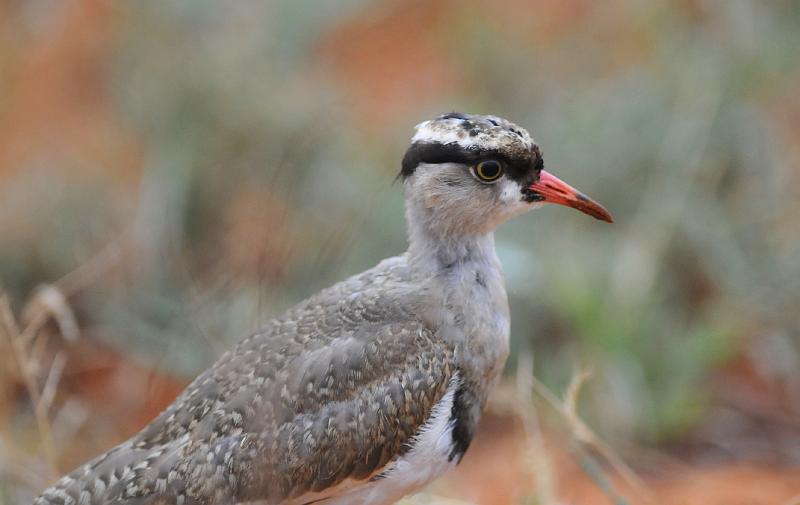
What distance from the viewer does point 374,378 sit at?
3.91 metres

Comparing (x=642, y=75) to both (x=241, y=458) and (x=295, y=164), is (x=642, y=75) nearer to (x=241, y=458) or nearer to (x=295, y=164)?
(x=295, y=164)

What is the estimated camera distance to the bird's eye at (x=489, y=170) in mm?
4055

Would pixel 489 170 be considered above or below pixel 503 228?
above

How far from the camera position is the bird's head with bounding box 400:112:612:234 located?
4.02m

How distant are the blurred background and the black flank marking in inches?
7.8

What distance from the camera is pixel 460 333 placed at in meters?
4.03

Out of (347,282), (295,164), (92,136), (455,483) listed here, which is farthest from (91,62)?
(347,282)

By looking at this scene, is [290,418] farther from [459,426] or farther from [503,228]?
[503,228]

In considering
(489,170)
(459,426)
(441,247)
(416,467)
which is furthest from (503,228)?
(416,467)

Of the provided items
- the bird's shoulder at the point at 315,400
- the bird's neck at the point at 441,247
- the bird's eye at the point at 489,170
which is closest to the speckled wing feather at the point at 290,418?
the bird's shoulder at the point at 315,400

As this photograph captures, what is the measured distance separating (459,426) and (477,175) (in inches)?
31.4

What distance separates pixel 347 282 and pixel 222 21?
4.47 m

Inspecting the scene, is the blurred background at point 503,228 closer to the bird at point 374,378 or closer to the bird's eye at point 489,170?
the bird at point 374,378

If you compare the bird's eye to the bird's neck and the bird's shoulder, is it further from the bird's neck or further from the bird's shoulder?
the bird's shoulder
